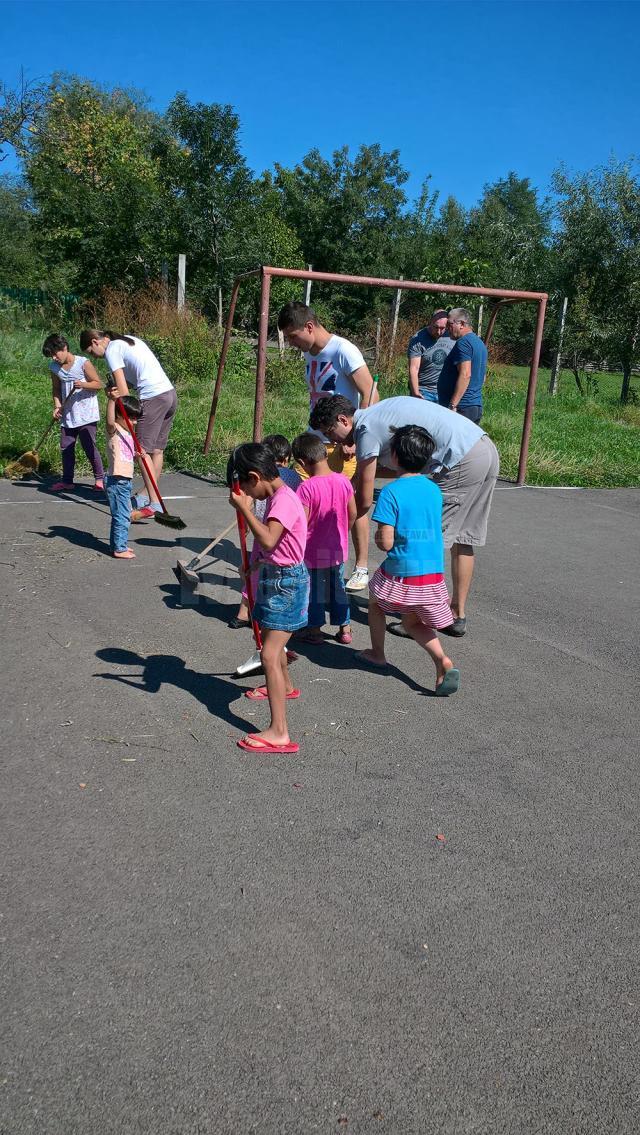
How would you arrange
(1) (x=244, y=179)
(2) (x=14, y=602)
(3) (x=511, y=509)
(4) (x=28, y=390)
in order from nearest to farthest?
1. (2) (x=14, y=602)
2. (3) (x=511, y=509)
3. (4) (x=28, y=390)
4. (1) (x=244, y=179)

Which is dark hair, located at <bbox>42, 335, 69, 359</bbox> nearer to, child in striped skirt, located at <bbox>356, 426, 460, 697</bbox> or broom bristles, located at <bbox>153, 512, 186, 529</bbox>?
broom bristles, located at <bbox>153, 512, 186, 529</bbox>

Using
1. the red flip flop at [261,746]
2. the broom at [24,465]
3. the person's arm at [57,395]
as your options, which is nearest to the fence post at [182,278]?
the broom at [24,465]

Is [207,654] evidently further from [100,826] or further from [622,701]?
[622,701]

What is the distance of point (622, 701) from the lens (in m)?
4.92

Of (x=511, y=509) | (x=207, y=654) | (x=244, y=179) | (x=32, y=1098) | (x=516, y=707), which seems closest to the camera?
(x=32, y=1098)

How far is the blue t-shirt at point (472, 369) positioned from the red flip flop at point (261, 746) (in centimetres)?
498

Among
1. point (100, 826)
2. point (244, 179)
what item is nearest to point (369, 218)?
point (244, 179)

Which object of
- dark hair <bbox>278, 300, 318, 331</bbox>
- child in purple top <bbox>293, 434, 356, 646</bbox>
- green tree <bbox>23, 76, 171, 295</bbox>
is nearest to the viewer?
child in purple top <bbox>293, 434, 356, 646</bbox>

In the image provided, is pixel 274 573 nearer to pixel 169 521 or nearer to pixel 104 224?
pixel 169 521

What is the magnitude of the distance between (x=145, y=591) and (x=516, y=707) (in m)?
2.84

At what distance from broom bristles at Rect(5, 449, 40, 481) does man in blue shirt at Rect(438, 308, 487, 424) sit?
15.3ft

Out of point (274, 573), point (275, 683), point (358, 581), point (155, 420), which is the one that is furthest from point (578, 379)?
point (275, 683)

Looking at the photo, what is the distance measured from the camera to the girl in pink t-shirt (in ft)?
13.1

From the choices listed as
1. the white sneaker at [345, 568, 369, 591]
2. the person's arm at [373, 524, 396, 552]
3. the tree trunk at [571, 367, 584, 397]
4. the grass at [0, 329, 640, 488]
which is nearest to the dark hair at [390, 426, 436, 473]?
the person's arm at [373, 524, 396, 552]
